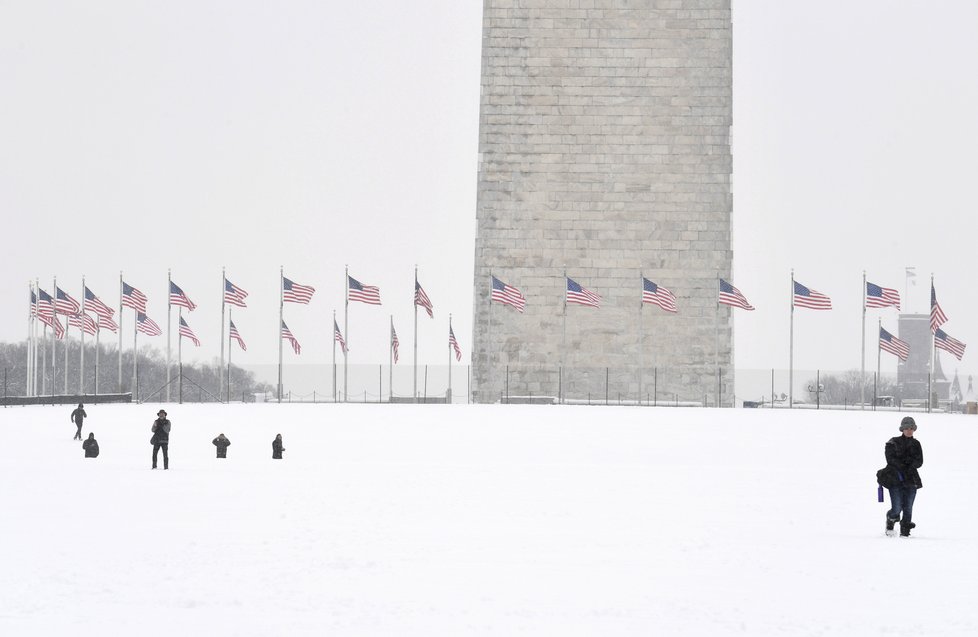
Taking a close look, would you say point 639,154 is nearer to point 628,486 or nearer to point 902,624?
point 628,486

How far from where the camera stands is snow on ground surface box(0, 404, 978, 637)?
1032 centimetres

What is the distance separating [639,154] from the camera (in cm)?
6216

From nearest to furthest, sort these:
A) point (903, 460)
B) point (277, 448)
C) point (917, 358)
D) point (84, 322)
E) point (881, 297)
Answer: point (903, 460), point (277, 448), point (881, 297), point (84, 322), point (917, 358)

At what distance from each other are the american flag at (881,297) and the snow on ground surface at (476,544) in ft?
60.2

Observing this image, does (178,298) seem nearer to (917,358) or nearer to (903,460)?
(903,460)

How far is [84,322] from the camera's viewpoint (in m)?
55.1

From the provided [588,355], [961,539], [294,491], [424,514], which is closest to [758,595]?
[961,539]

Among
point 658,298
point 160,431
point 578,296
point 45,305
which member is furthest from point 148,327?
point 160,431

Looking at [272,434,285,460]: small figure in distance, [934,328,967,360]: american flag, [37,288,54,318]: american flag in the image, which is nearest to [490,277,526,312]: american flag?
[934,328,967,360]: american flag

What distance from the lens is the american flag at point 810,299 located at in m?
47.9

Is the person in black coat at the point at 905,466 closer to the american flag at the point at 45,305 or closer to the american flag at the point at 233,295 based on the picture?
the american flag at the point at 233,295

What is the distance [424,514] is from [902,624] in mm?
7299

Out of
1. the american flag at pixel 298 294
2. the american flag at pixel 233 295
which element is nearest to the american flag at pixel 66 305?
the american flag at pixel 233 295

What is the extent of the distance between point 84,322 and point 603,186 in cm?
2101
